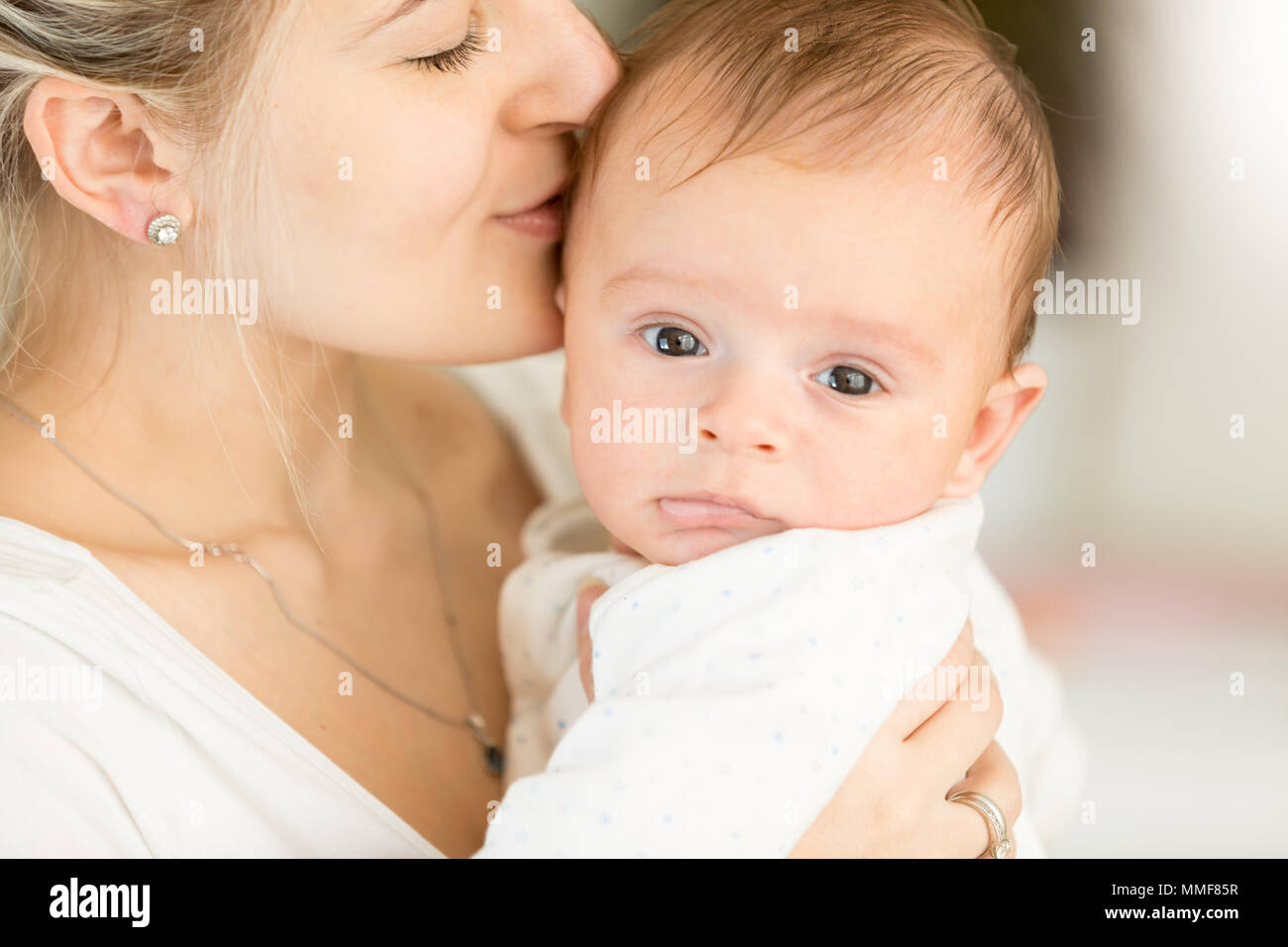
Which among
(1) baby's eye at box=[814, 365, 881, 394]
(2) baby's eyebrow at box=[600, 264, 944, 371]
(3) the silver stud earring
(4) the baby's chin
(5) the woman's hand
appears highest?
(3) the silver stud earring

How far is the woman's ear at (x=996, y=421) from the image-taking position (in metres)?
1.17

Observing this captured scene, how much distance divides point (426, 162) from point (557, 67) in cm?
18

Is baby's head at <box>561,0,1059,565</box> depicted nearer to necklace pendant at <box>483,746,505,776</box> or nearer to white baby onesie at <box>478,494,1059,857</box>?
white baby onesie at <box>478,494,1059,857</box>

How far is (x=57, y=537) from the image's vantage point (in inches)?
42.1

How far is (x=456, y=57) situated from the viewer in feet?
3.71

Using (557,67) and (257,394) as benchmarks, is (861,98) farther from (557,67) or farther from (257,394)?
(257,394)

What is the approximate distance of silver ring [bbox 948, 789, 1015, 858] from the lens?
1.14 m

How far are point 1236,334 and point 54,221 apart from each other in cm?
215

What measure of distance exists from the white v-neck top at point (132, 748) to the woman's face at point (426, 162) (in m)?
0.39

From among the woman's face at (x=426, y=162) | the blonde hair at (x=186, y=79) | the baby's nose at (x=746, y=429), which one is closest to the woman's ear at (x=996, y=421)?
the baby's nose at (x=746, y=429)
